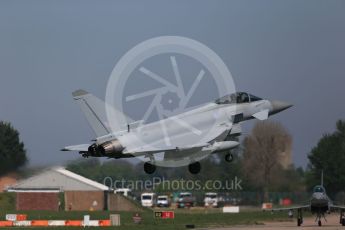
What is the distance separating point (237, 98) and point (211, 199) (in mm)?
51264

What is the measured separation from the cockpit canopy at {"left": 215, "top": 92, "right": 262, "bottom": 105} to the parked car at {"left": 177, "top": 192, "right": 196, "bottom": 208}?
4794 cm

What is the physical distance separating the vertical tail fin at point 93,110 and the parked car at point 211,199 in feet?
172

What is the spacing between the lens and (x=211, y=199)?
312ft

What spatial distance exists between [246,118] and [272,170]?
48.2 meters

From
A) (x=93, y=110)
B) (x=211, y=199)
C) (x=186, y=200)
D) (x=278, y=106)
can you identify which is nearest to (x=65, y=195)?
(x=186, y=200)

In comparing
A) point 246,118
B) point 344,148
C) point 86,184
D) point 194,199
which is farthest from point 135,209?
point 246,118

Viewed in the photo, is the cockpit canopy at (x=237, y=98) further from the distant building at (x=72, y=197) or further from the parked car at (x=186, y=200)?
the parked car at (x=186, y=200)

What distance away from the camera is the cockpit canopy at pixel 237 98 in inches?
1735

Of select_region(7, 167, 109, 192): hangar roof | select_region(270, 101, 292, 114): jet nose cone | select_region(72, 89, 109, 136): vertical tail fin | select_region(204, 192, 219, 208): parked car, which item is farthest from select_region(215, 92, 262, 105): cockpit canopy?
select_region(204, 192, 219, 208): parked car

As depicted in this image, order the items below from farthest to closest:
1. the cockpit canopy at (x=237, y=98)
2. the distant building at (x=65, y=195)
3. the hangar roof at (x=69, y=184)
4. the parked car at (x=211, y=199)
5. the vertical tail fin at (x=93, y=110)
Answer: the parked car at (x=211, y=199), the distant building at (x=65, y=195), the hangar roof at (x=69, y=184), the cockpit canopy at (x=237, y=98), the vertical tail fin at (x=93, y=110)

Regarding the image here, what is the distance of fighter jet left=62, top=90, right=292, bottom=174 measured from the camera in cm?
4022

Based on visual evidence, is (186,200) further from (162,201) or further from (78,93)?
(78,93)

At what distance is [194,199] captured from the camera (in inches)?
3752

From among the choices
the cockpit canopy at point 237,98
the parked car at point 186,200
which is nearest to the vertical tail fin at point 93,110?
the cockpit canopy at point 237,98
